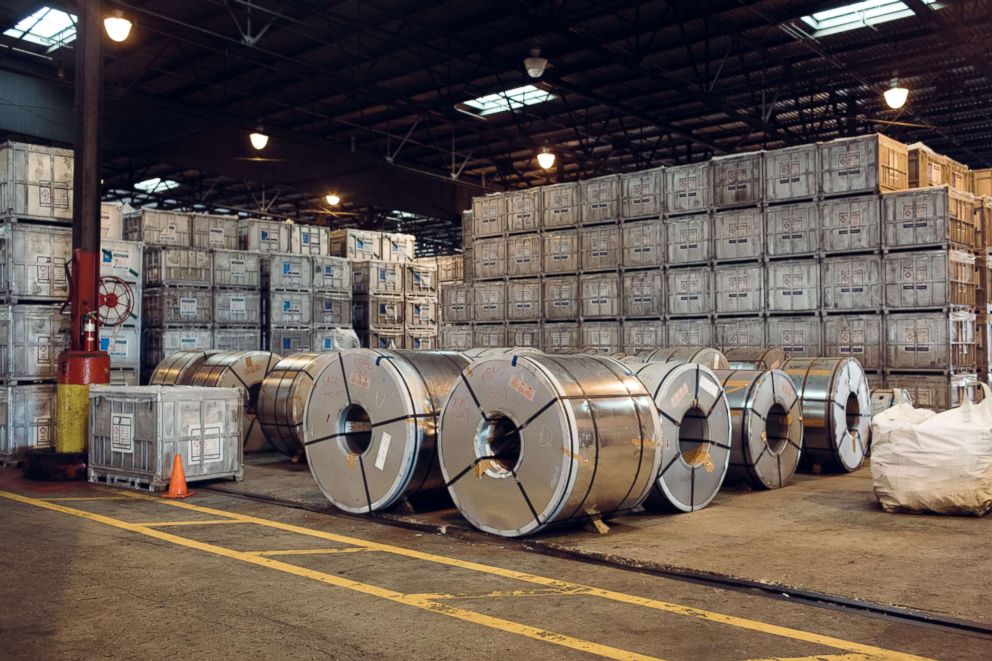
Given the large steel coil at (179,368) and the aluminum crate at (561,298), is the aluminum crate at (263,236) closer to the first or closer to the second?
the large steel coil at (179,368)

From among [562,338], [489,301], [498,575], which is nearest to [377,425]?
[498,575]

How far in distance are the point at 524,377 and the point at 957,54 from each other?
14.7 m

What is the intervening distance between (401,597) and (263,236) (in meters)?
13.8

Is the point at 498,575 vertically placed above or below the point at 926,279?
below

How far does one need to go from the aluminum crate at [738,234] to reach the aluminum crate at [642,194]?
1.08m

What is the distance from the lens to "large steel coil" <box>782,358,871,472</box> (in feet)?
35.0

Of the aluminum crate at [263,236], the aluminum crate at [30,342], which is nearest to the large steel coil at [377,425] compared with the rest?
the aluminum crate at [30,342]

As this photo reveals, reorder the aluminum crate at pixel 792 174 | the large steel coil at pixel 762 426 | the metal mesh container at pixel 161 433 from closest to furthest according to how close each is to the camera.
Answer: the large steel coil at pixel 762 426 → the metal mesh container at pixel 161 433 → the aluminum crate at pixel 792 174

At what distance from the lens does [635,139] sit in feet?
82.9

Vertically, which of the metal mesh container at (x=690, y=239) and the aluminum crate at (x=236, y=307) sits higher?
the metal mesh container at (x=690, y=239)

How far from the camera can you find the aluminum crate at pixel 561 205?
51.3ft

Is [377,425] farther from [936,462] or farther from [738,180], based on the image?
[738,180]

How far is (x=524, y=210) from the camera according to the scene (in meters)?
16.4

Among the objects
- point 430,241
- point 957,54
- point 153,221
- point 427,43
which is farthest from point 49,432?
point 430,241
